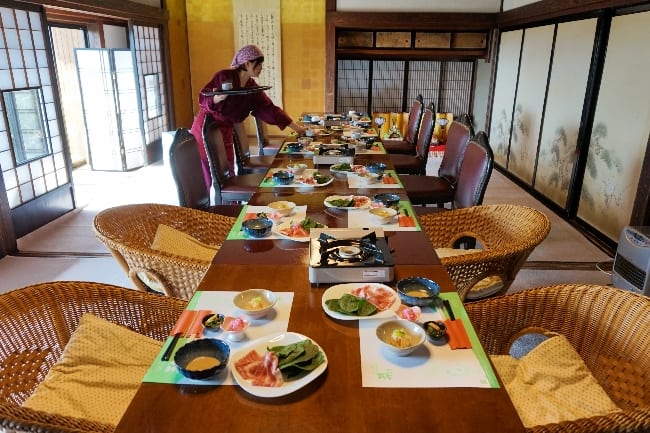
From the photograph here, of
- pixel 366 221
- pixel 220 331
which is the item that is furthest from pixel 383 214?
pixel 220 331

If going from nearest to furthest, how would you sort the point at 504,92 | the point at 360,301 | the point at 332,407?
1. the point at 332,407
2. the point at 360,301
3. the point at 504,92

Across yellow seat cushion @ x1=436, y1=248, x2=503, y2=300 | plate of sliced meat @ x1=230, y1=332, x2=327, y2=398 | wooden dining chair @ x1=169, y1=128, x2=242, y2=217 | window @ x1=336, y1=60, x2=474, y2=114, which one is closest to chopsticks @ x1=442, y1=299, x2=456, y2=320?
plate of sliced meat @ x1=230, y1=332, x2=327, y2=398

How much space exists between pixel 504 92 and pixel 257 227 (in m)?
5.33

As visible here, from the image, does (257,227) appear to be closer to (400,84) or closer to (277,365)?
(277,365)

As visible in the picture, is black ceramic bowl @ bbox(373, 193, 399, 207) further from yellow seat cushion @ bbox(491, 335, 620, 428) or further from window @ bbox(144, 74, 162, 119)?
window @ bbox(144, 74, 162, 119)

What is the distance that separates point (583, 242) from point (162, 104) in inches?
225

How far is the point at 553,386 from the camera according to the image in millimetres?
1371

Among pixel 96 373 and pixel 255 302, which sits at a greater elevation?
pixel 255 302

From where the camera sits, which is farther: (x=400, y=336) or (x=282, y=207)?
(x=282, y=207)

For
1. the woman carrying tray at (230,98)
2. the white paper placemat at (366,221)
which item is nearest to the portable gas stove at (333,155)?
the woman carrying tray at (230,98)

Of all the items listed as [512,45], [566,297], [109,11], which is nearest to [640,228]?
[566,297]

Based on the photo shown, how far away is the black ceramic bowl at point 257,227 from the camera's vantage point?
72.6 inches

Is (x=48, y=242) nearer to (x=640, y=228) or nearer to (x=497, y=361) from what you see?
(x=497, y=361)

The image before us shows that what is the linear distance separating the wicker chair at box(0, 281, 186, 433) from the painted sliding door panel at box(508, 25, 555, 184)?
459 cm
